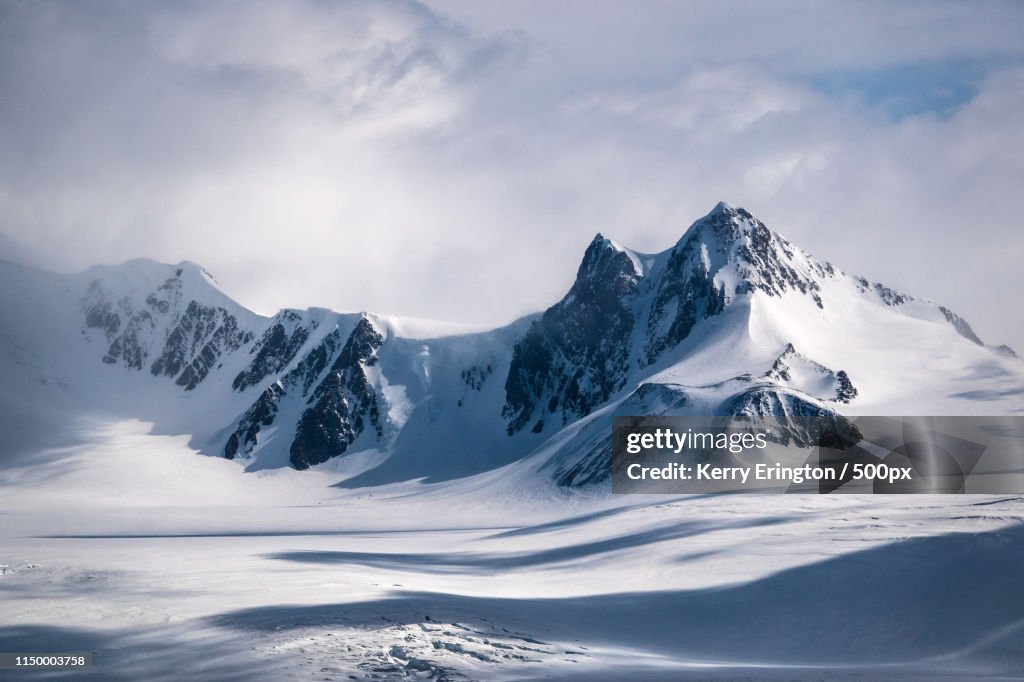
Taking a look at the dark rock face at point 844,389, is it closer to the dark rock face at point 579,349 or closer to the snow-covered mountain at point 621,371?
the snow-covered mountain at point 621,371

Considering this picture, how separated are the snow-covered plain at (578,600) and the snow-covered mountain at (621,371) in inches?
2020

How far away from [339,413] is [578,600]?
139 m

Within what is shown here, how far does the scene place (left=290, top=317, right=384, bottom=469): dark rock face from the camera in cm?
17388

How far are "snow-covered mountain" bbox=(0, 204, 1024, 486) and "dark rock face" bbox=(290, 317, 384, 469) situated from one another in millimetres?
310

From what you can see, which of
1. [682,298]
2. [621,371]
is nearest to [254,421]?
[621,371]

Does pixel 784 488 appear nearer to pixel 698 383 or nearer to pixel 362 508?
pixel 698 383

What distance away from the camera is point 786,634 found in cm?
3984

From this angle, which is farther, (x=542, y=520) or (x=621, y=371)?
(x=621, y=371)

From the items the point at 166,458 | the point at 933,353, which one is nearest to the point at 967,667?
the point at 933,353

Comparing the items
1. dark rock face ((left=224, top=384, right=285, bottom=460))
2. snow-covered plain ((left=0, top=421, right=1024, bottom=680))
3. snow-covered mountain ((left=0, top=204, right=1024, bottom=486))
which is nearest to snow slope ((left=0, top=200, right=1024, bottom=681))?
snow-covered plain ((left=0, top=421, right=1024, bottom=680))

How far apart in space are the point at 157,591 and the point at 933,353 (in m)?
138

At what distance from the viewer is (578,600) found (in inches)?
1745

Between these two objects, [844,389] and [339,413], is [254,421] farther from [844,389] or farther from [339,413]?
[844,389]

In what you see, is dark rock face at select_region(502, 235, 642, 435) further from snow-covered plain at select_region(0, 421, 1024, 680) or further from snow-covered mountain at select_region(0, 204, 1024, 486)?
snow-covered plain at select_region(0, 421, 1024, 680)
